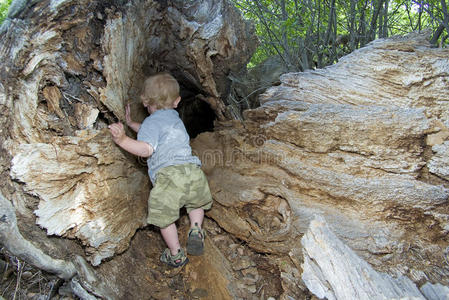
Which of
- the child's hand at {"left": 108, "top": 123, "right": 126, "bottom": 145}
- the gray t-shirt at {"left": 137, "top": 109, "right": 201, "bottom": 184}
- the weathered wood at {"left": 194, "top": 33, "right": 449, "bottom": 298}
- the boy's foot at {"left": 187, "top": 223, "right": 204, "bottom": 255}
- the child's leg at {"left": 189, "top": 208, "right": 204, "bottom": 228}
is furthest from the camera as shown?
the child's leg at {"left": 189, "top": 208, "right": 204, "bottom": 228}

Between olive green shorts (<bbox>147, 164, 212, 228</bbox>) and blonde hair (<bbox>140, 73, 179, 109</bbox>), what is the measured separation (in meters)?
0.69

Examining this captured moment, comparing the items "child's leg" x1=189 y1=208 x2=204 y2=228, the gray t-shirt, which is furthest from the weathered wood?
the gray t-shirt

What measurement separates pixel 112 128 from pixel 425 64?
2578 millimetres

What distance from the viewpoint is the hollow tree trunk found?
2123 millimetres

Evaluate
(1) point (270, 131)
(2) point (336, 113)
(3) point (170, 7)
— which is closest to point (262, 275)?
(1) point (270, 131)

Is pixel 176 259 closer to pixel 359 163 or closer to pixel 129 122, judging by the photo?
pixel 129 122

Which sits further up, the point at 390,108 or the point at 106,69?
the point at 106,69

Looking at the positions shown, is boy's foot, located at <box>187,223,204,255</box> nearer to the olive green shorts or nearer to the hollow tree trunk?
the olive green shorts

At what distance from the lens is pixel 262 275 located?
2.76 meters

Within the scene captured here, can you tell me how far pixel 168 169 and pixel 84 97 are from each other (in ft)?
3.12

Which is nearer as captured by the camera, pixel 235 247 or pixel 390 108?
pixel 390 108

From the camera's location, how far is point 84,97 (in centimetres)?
249

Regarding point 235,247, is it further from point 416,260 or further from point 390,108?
point 390,108

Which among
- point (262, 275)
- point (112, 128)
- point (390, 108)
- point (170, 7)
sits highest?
point (170, 7)
